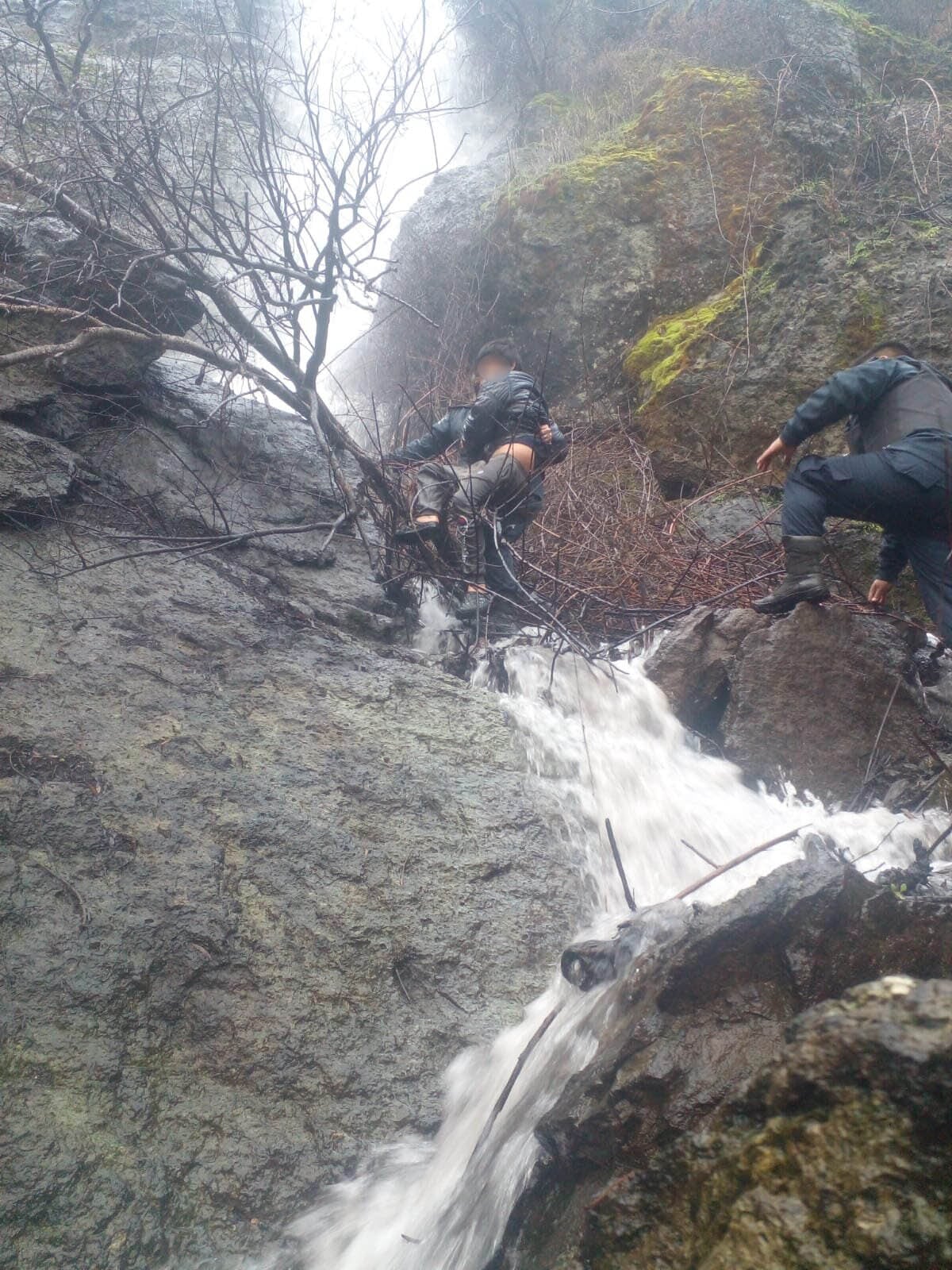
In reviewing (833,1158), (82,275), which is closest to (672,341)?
(82,275)

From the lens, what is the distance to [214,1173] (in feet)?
6.61

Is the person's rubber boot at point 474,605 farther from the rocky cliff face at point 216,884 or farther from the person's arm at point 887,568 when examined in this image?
the person's arm at point 887,568

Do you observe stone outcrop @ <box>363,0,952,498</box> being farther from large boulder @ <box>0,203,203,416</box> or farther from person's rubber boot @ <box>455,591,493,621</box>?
large boulder @ <box>0,203,203,416</box>

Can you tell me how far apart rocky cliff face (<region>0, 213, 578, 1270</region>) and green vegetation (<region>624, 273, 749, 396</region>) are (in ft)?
15.7

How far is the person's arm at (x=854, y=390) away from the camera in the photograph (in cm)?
395

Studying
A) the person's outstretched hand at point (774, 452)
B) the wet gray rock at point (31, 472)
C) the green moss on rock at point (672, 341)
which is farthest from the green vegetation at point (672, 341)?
the wet gray rock at point (31, 472)

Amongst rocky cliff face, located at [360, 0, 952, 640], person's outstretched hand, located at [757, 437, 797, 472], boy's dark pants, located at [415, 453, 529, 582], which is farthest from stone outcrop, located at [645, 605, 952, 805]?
boy's dark pants, located at [415, 453, 529, 582]

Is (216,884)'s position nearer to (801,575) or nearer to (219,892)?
(219,892)

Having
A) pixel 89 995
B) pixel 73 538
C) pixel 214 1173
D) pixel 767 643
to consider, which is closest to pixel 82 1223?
pixel 214 1173

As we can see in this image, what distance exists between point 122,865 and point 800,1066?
6.77 ft

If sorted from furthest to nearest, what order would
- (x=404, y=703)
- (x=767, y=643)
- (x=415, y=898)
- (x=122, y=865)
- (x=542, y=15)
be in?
(x=542, y=15), (x=767, y=643), (x=404, y=703), (x=415, y=898), (x=122, y=865)

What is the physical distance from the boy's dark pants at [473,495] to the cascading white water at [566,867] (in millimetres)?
740

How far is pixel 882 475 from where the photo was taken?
375 centimetres

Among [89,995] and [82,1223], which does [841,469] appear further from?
[82,1223]
